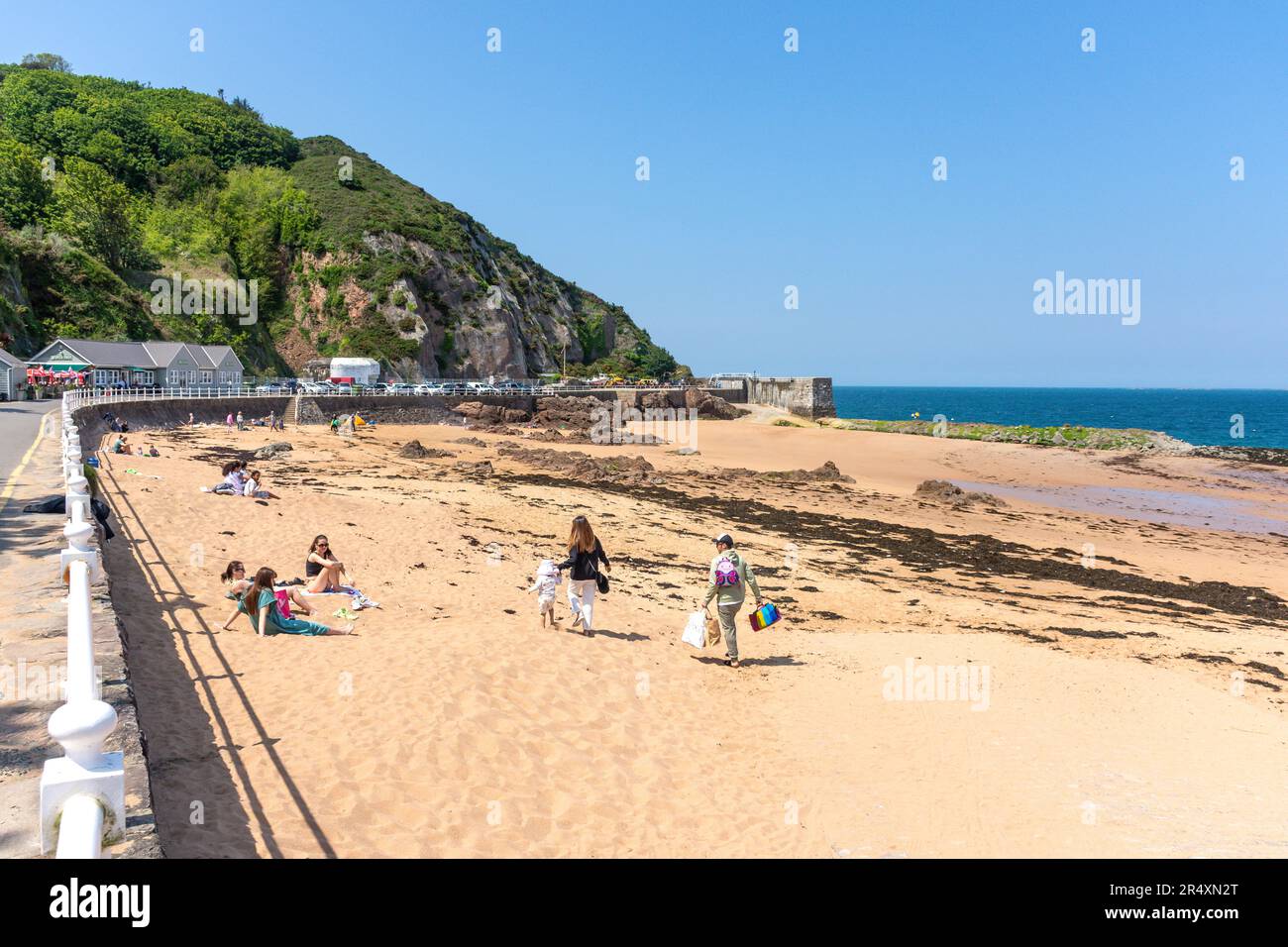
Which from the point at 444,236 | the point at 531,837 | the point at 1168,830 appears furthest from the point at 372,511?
the point at 444,236

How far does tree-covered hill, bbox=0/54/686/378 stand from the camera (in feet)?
181

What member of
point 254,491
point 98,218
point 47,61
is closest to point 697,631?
point 254,491

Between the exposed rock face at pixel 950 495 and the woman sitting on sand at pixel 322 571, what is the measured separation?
25053mm

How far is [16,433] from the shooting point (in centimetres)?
2244

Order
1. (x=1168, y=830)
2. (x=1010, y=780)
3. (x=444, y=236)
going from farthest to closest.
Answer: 1. (x=444, y=236)
2. (x=1010, y=780)
3. (x=1168, y=830)

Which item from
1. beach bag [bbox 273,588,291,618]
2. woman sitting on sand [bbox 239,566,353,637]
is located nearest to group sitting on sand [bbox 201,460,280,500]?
beach bag [bbox 273,588,291,618]

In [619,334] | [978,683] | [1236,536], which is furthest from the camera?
[619,334]

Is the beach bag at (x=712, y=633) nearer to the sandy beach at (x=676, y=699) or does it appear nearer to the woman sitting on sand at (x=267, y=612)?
the sandy beach at (x=676, y=699)

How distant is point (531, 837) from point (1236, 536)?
3082 centimetres

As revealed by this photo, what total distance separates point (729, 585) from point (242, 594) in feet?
21.4

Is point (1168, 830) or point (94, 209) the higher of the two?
point (94, 209)

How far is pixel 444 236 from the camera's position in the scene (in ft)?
276

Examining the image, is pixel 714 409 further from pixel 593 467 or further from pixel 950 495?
pixel 950 495
